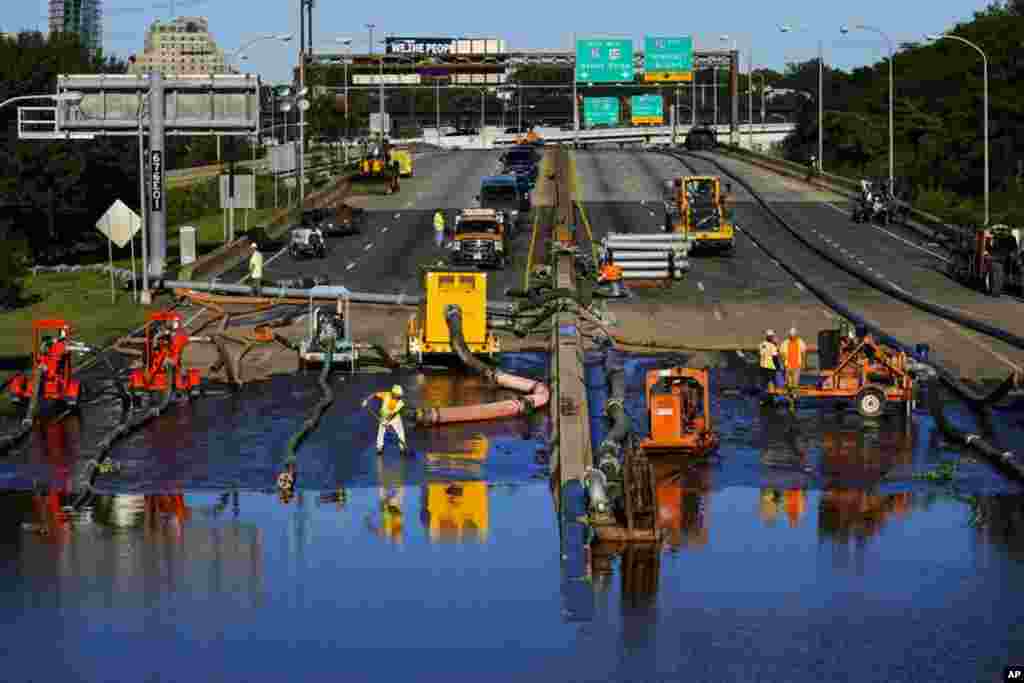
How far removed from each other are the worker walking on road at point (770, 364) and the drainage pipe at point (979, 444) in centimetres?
344

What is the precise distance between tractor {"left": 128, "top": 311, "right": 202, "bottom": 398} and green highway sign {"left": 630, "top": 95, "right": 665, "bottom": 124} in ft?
409

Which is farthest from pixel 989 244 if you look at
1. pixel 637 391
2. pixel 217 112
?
pixel 217 112

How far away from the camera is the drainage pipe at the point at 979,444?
110ft

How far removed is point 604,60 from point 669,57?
5592 mm

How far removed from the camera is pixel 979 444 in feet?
117

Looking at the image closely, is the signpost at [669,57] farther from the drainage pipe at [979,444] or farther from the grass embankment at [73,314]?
the drainage pipe at [979,444]

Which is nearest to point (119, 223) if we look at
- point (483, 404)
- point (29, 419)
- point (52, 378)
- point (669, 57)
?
point (52, 378)

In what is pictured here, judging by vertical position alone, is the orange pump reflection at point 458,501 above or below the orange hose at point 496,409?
below

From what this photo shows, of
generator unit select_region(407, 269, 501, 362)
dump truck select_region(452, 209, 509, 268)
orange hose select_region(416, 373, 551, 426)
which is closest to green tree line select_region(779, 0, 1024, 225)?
dump truck select_region(452, 209, 509, 268)

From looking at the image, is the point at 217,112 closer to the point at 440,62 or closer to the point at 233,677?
the point at 233,677

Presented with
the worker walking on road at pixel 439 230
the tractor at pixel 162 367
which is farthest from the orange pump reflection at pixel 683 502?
the worker walking on road at pixel 439 230

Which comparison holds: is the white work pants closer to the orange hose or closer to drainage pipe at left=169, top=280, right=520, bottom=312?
the orange hose

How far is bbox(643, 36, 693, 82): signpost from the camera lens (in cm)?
14400

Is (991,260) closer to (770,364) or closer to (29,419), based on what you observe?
(770,364)
